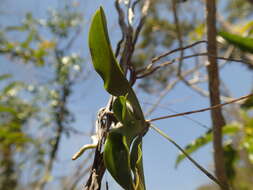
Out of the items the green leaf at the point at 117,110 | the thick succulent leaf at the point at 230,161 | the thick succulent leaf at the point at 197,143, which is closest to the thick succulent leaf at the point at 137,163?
the green leaf at the point at 117,110

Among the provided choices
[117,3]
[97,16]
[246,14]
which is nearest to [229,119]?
[117,3]

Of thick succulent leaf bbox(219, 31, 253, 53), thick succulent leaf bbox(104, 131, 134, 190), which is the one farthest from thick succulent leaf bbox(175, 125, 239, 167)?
thick succulent leaf bbox(104, 131, 134, 190)

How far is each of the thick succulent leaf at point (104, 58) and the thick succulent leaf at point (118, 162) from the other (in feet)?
0.13

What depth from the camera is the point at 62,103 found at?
1.86 m

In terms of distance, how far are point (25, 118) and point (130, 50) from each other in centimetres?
189

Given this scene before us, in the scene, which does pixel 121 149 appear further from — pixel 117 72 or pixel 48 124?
pixel 48 124

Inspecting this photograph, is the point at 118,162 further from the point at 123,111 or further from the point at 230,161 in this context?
the point at 230,161

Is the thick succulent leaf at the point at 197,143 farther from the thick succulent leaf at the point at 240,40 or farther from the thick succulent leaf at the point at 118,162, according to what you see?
the thick succulent leaf at the point at 118,162

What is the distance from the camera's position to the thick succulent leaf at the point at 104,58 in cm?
23

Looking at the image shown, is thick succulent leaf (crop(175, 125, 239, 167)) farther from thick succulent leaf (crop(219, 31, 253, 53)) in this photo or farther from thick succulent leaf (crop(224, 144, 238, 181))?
thick succulent leaf (crop(219, 31, 253, 53))

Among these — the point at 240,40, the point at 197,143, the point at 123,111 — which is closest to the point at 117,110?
the point at 123,111

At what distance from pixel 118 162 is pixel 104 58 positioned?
0.08 meters

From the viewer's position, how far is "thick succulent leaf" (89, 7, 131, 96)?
23cm

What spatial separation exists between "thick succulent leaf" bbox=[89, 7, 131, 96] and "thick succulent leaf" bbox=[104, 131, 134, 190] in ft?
0.13
